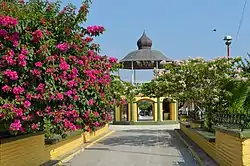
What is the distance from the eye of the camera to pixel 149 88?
73.6ft

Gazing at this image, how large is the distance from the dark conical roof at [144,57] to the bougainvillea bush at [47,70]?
118 feet

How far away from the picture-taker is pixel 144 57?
46688 mm

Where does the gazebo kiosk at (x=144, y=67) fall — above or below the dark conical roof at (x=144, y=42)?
below

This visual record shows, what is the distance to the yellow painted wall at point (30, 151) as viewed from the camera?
1068 centimetres

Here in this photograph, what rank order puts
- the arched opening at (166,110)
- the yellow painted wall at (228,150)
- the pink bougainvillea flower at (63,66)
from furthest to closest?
the arched opening at (166,110), the yellow painted wall at (228,150), the pink bougainvillea flower at (63,66)

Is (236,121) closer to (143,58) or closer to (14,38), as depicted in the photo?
(14,38)

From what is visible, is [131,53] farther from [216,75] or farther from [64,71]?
[64,71]

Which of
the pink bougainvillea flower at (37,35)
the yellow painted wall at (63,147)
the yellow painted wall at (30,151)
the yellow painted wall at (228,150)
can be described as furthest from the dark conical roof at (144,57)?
the pink bougainvillea flower at (37,35)

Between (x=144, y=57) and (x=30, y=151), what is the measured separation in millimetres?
34680

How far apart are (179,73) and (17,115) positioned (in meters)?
13.3

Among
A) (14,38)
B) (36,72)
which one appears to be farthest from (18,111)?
(14,38)

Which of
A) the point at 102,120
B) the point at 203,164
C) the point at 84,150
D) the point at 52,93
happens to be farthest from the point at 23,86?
the point at 84,150

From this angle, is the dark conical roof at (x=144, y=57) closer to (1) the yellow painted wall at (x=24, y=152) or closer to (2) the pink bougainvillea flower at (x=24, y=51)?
(1) the yellow painted wall at (x=24, y=152)

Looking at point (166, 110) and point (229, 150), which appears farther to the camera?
point (166, 110)
